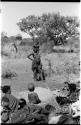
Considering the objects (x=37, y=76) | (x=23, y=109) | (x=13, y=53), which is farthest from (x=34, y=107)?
(x=13, y=53)

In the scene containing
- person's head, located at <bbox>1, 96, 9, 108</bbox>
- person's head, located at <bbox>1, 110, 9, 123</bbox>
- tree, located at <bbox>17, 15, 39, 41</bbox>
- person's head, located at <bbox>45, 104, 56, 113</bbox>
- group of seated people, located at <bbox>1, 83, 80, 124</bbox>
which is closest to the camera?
group of seated people, located at <bbox>1, 83, 80, 124</bbox>

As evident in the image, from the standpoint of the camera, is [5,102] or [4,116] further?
[5,102]

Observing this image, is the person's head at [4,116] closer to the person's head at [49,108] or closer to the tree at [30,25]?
the person's head at [49,108]

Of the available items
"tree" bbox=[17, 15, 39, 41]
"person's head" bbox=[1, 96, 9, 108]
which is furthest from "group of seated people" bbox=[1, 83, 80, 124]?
"tree" bbox=[17, 15, 39, 41]

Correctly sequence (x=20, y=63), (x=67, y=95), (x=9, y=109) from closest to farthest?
(x=9, y=109) < (x=67, y=95) < (x=20, y=63)

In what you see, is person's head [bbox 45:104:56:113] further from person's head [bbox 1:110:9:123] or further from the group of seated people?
person's head [bbox 1:110:9:123]

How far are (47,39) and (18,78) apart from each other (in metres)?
17.1

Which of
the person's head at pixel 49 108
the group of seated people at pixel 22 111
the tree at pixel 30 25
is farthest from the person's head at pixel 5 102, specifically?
the tree at pixel 30 25

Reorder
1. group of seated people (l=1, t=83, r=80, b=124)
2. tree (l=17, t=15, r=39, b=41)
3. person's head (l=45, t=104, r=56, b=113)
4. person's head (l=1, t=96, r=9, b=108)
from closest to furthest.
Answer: group of seated people (l=1, t=83, r=80, b=124) < person's head (l=1, t=96, r=9, b=108) < person's head (l=45, t=104, r=56, b=113) < tree (l=17, t=15, r=39, b=41)

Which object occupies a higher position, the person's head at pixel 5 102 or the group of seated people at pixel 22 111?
the person's head at pixel 5 102

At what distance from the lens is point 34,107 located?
797 cm

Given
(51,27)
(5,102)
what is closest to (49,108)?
(5,102)

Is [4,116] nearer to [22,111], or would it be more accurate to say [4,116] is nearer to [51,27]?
[22,111]

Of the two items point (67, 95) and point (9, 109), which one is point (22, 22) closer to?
point (67, 95)
